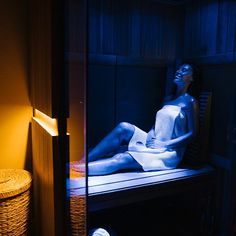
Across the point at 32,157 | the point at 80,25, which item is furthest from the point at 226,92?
the point at 32,157

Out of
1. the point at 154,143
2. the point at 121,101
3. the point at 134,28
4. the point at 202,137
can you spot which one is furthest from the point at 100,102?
the point at 202,137

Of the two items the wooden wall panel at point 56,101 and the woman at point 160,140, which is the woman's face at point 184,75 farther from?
the wooden wall panel at point 56,101

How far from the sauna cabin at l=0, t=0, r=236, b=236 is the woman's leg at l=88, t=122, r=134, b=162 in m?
0.24

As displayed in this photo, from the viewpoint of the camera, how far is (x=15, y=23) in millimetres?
2008

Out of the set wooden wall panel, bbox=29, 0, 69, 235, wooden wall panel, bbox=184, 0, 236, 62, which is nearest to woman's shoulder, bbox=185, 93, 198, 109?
wooden wall panel, bbox=184, 0, 236, 62

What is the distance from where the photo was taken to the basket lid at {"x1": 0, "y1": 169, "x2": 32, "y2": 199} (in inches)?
64.6

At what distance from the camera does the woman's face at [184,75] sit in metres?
2.44

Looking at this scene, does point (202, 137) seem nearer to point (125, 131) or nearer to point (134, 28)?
point (125, 131)

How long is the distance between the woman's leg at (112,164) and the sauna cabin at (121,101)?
6cm

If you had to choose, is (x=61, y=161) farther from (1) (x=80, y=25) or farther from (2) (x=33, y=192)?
(2) (x=33, y=192)

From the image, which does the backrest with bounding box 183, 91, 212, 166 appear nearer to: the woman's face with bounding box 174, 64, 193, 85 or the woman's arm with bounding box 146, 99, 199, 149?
the woman's arm with bounding box 146, 99, 199, 149

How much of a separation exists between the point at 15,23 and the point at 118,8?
102 centimetres

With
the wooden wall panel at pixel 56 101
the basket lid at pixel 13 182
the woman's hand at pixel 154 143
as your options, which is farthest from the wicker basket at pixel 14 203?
the woman's hand at pixel 154 143

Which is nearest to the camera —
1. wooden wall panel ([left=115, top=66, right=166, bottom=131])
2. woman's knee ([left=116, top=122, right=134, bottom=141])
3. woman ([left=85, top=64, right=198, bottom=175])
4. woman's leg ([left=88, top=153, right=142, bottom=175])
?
woman's leg ([left=88, top=153, right=142, bottom=175])
